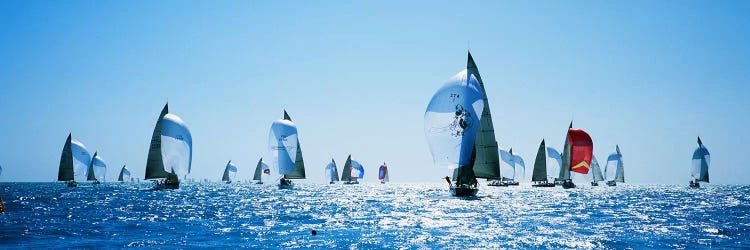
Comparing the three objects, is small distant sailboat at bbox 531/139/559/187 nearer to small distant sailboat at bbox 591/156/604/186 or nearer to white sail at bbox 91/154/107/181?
small distant sailboat at bbox 591/156/604/186

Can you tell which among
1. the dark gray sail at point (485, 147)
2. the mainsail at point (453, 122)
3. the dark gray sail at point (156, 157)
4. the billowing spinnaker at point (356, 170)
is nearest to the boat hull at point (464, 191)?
the dark gray sail at point (485, 147)

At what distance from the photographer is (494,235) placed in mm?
31297

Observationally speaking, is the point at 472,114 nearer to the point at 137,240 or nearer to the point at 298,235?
the point at 298,235

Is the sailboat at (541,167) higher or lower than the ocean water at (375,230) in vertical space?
higher

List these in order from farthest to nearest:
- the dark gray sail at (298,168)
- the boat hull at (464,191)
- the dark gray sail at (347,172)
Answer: the dark gray sail at (347,172), the dark gray sail at (298,168), the boat hull at (464,191)

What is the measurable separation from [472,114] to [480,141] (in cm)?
667

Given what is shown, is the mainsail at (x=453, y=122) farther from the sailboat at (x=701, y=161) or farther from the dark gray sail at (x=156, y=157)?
the sailboat at (x=701, y=161)

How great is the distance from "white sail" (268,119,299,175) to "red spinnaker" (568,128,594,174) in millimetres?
42175

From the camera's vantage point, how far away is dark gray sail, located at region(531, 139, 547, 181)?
377ft

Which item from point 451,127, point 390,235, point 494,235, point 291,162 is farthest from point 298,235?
point 291,162

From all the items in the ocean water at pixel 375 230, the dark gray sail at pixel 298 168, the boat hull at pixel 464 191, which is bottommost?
the ocean water at pixel 375 230

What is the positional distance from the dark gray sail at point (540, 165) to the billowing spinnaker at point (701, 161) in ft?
116

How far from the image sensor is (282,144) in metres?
99.2

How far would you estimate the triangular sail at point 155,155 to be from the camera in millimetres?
90500
